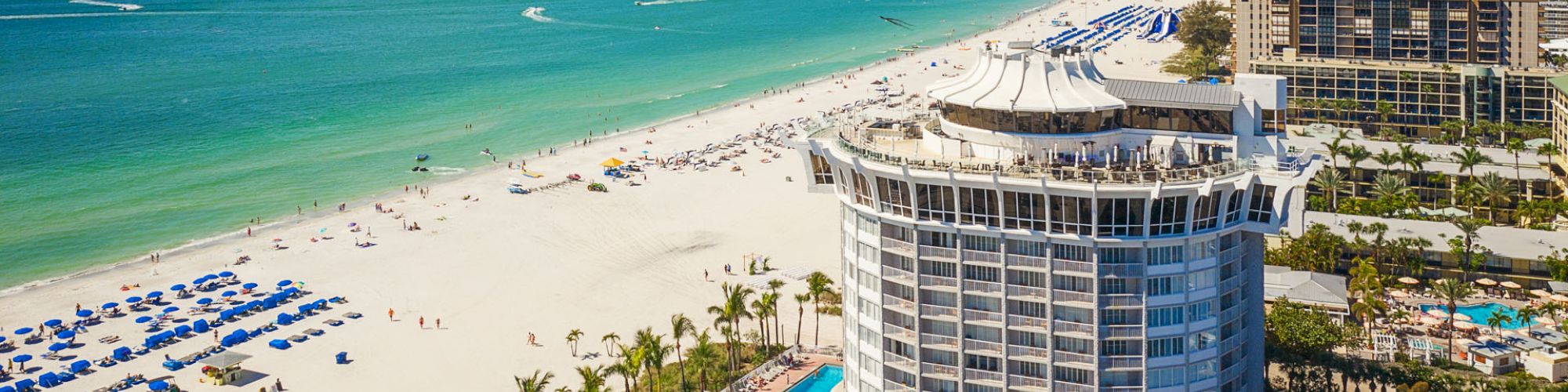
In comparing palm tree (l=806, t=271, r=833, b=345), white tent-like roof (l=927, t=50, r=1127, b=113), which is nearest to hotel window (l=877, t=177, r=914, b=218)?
white tent-like roof (l=927, t=50, r=1127, b=113)

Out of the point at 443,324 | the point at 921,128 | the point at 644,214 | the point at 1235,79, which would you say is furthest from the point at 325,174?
the point at 1235,79

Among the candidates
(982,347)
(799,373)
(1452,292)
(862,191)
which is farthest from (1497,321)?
(862,191)

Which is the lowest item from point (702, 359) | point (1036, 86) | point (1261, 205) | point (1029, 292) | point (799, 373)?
point (799, 373)

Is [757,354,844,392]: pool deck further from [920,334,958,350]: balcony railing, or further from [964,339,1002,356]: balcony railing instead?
[964,339,1002,356]: balcony railing

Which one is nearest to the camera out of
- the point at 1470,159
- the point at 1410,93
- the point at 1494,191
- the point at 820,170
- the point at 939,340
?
the point at 939,340

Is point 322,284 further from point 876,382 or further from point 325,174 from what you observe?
point 876,382

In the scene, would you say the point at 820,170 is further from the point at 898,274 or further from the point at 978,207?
the point at 978,207

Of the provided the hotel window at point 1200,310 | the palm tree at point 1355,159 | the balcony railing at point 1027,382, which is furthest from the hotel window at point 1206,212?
the palm tree at point 1355,159
